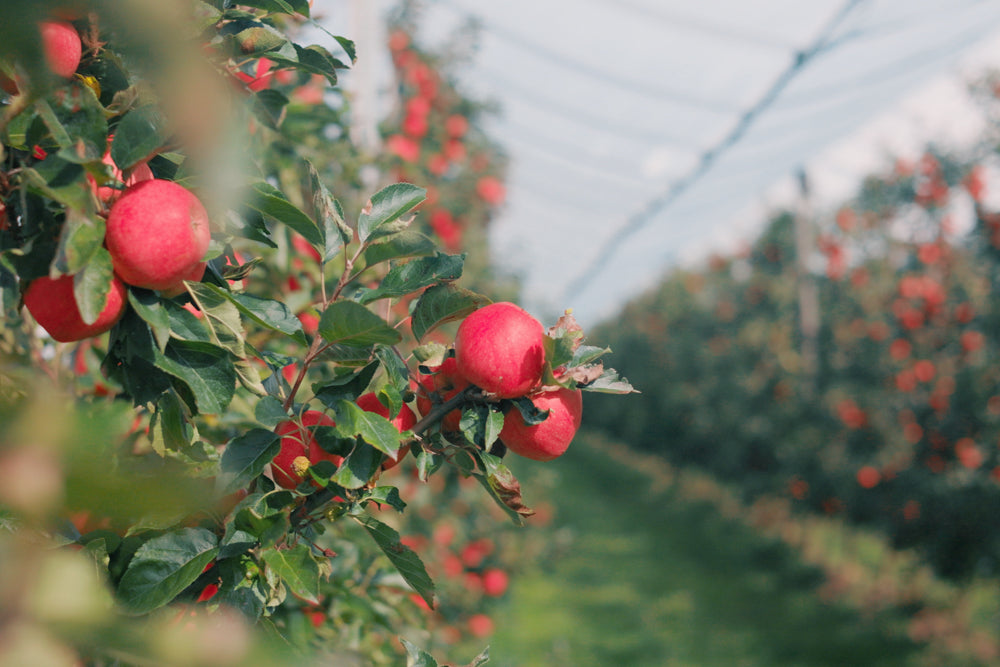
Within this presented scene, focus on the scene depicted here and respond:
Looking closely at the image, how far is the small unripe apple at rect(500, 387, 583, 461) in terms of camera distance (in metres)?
0.75

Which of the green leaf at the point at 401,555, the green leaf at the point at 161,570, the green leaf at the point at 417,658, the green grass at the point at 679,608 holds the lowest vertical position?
the green grass at the point at 679,608

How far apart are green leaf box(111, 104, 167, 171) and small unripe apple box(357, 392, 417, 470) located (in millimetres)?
302

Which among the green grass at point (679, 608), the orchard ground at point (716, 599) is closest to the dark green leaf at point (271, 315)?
the green grass at point (679, 608)

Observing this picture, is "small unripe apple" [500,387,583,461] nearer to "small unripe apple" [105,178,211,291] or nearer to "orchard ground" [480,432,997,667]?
"small unripe apple" [105,178,211,291]

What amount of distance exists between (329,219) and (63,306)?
0.25 meters

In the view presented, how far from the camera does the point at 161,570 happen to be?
2.12 feet

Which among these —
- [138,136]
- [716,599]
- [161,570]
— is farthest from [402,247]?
[716,599]

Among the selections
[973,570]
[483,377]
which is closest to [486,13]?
[973,570]

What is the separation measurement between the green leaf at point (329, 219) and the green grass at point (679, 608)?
335 cm

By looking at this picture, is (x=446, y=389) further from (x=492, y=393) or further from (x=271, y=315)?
(x=271, y=315)

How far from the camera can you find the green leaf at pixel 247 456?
2.17ft

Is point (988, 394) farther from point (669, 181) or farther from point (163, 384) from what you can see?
point (163, 384)

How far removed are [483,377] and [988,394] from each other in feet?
18.0

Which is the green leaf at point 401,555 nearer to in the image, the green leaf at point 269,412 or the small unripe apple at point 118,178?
the green leaf at point 269,412
